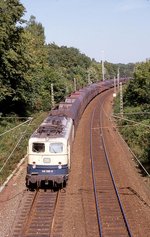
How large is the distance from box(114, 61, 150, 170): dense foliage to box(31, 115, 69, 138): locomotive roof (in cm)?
607

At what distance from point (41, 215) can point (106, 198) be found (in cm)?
400

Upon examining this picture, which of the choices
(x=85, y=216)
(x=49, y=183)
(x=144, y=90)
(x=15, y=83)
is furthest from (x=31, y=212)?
(x=144, y=90)

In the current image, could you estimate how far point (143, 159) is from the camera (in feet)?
95.1

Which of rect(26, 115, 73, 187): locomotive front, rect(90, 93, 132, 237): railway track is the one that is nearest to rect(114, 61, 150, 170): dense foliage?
rect(90, 93, 132, 237): railway track

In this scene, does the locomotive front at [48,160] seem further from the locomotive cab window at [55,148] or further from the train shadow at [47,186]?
the train shadow at [47,186]

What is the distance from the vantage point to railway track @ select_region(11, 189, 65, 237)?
54.5 feet

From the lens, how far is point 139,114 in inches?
1823

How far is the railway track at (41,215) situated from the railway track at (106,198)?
187 centimetres

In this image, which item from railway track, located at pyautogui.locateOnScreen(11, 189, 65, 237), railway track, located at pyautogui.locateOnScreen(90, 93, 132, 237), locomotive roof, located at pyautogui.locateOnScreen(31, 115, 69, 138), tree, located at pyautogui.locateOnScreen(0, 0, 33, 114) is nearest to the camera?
railway track, located at pyautogui.locateOnScreen(11, 189, 65, 237)

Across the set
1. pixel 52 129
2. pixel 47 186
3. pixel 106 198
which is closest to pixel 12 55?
pixel 52 129

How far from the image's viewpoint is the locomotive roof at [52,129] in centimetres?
Answer: 2198

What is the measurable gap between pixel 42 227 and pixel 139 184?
838cm

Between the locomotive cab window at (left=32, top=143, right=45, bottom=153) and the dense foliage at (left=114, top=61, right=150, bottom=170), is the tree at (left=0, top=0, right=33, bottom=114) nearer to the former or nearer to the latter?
the dense foliage at (left=114, top=61, right=150, bottom=170)

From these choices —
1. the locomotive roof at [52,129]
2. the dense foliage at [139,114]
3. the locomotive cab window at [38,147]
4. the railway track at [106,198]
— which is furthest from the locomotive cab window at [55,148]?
the dense foliage at [139,114]
